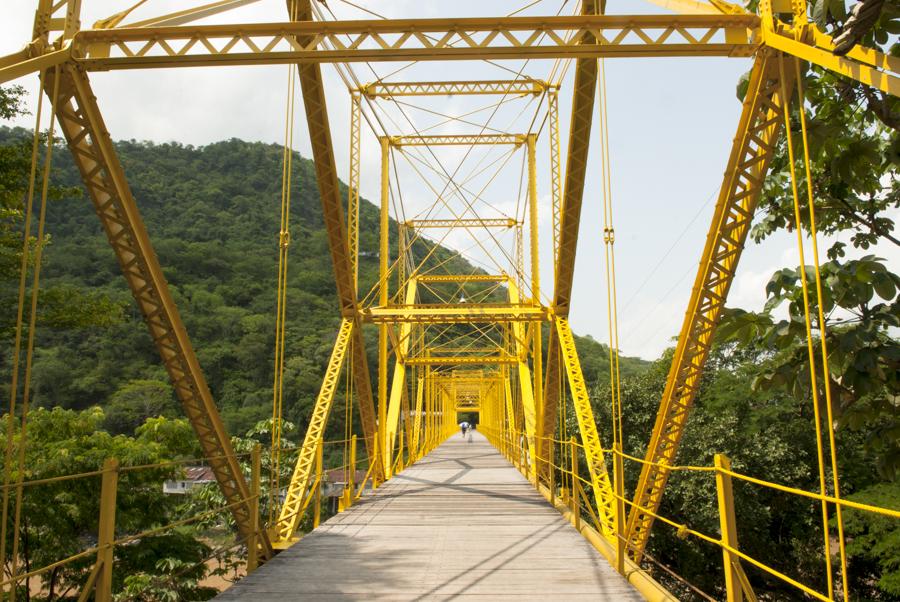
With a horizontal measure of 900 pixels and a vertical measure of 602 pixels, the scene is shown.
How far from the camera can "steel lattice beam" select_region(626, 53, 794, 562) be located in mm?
6117

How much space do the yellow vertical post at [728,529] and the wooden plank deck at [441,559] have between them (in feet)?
3.82

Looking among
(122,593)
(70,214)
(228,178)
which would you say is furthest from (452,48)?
(228,178)

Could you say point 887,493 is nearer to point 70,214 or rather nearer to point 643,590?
point 643,590

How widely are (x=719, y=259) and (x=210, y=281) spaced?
44912 mm

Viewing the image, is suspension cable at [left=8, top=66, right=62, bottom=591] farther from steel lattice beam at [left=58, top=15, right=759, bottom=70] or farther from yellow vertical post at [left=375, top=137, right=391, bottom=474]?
yellow vertical post at [left=375, top=137, right=391, bottom=474]

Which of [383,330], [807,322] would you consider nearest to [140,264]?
[807,322]

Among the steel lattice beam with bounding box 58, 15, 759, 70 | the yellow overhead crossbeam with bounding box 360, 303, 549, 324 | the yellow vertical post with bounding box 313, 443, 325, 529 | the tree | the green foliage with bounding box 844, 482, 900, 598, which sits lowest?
the green foliage with bounding box 844, 482, 900, 598

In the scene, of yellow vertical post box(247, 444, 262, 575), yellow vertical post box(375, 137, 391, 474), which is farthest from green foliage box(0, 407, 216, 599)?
yellow vertical post box(247, 444, 262, 575)

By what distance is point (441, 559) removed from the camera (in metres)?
6.46

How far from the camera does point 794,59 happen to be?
577 centimetres

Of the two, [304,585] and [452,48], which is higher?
[452,48]

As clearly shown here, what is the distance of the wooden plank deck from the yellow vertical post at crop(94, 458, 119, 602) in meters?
0.98

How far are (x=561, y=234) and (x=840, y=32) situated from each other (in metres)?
7.30

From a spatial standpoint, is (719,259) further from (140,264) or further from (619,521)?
(140,264)
